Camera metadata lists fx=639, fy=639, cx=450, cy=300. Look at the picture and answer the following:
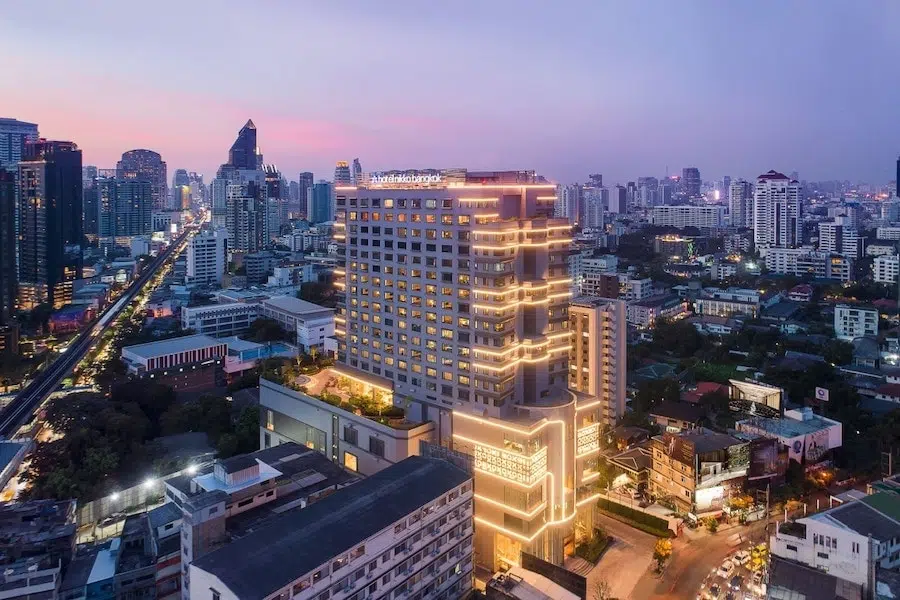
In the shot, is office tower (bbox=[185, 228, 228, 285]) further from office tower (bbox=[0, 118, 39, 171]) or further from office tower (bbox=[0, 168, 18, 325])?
office tower (bbox=[0, 118, 39, 171])

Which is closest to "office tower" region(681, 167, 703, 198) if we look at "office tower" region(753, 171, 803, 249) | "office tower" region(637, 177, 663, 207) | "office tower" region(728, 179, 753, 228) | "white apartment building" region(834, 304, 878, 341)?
"office tower" region(637, 177, 663, 207)

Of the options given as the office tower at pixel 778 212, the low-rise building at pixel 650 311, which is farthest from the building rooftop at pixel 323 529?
the office tower at pixel 778 212

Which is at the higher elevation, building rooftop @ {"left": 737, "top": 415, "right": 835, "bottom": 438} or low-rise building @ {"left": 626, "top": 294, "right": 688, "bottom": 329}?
low-rise building @ {"left": 626, "top": 294, "right": 688, "bottom": 329}

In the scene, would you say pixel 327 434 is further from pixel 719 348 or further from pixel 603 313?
pixel 719 348

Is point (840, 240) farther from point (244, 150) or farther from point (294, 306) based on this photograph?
point (244, 150)

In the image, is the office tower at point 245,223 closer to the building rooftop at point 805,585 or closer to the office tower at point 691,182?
the building rooftop at point 805,585

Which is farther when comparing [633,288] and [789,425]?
[633,288]

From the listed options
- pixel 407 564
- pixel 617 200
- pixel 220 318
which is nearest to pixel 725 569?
pixel 407 564

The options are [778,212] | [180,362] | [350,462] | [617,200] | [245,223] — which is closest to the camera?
[350,462]
